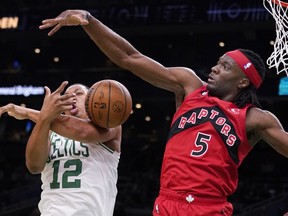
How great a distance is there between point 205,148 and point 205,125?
0.46ft

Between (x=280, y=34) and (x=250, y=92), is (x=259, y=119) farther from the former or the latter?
(x=280, y=34)

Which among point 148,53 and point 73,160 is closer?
point 73,160

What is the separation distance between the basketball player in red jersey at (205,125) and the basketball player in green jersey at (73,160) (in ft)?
1.68

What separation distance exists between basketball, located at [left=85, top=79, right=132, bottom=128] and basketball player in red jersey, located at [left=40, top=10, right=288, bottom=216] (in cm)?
28

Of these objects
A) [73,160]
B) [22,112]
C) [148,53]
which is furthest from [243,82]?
[148,53]

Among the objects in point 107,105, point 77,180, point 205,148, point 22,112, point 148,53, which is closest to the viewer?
point 205,148

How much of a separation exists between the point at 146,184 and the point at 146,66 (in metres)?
12.2

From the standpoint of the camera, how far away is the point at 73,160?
4008mm

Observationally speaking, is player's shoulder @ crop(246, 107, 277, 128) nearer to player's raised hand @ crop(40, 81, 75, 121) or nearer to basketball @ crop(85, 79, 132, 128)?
basketball @ crop(85, 79, 132, 128)

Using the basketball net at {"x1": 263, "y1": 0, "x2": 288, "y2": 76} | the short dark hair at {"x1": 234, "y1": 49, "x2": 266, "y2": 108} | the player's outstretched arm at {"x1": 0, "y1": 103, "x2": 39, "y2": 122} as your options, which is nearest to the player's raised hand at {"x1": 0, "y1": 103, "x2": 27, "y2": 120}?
the player's outstretched arm at {"x1": 0, "y1": 103, "x2": 39, "y2": 122}

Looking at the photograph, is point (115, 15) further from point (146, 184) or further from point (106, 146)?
point (106, 146)

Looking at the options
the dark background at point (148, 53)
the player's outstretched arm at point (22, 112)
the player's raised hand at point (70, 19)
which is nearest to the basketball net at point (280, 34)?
the player's raised hand at point (70, 19)

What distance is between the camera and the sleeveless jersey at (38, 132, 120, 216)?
3.93 meters

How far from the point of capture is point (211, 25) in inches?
607
